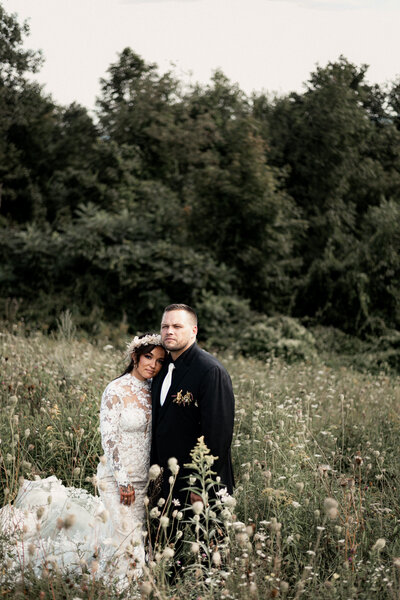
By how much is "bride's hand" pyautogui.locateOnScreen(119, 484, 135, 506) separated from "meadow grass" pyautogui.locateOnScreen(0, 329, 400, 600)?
0.21 metres

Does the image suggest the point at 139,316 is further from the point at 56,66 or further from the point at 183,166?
the point at 56,66

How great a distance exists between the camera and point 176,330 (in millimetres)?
3721

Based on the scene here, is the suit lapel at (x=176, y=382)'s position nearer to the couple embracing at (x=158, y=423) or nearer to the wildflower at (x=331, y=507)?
the couple embracing at (x=158, y=423)

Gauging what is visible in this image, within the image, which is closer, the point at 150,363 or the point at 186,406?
the point at 186,406

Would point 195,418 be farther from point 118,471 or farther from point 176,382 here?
point 118,471

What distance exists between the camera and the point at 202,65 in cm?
2280

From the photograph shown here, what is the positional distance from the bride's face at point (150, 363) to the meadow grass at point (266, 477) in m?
0.63

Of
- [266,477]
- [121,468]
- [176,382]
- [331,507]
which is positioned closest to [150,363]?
[176,382]

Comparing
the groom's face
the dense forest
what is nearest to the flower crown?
the groom's face

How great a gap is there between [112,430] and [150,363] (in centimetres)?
51

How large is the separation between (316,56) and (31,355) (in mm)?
16347

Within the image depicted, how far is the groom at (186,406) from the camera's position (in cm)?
359

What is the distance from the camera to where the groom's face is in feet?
12.2

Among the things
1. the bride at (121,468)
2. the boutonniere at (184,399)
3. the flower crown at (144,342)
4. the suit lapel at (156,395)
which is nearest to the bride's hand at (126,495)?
the bride at (121,468)
